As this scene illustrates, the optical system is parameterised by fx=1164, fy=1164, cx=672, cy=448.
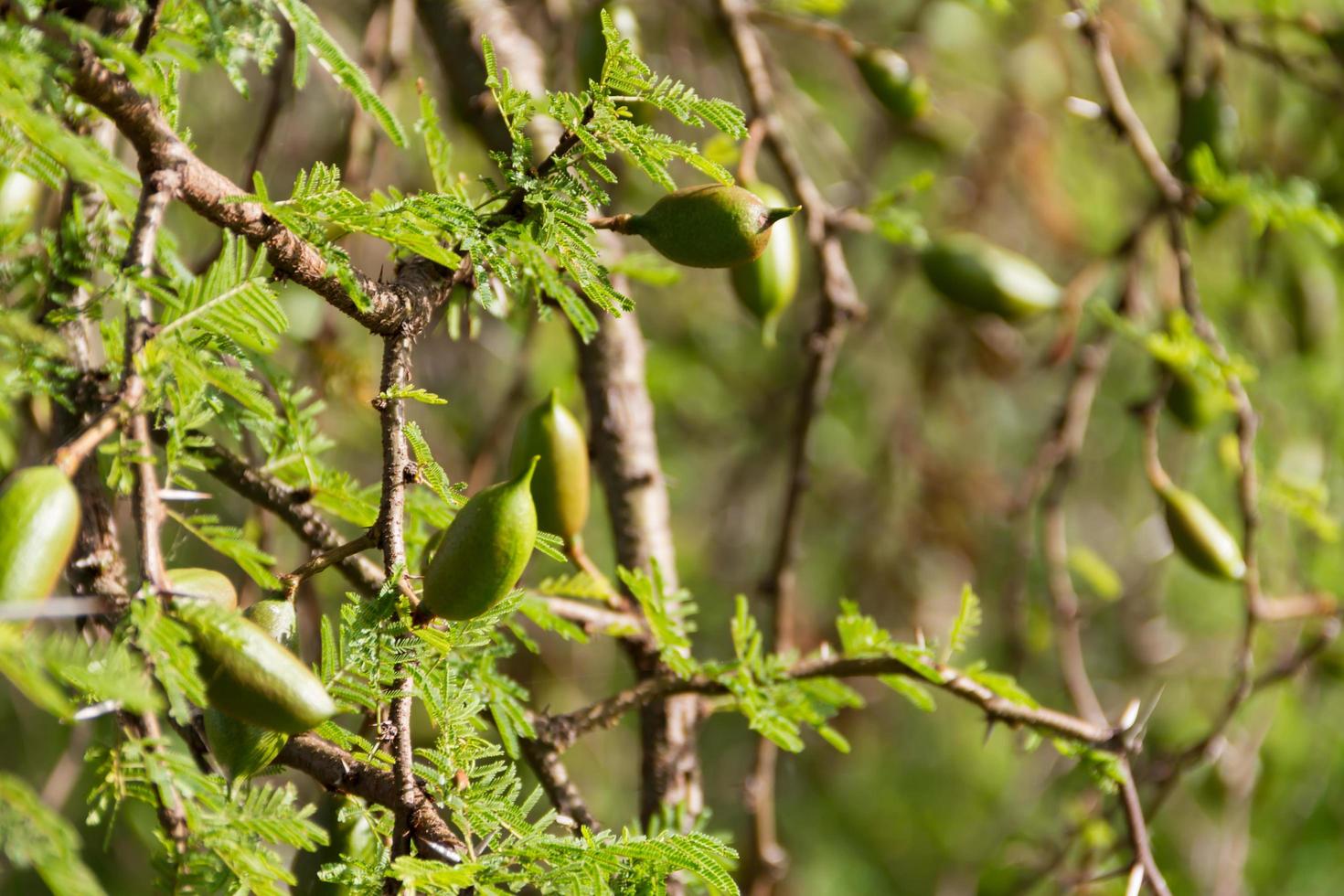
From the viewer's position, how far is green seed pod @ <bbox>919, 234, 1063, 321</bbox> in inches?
61.4

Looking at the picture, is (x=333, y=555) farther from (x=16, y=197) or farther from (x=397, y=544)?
(x=16, y=197)

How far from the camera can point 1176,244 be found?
1.52 m

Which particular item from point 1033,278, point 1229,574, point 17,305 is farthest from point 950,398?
point 17,305

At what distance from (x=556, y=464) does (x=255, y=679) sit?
41 cm

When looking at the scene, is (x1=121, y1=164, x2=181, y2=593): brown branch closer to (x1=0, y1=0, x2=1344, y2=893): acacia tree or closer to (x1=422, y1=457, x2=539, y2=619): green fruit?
(x1=0, y1=0, x2=1344, y2=893): acacia tree

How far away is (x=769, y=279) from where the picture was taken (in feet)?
4.20

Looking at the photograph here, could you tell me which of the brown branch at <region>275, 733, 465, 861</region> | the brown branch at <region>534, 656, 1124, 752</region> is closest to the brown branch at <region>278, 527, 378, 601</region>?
the brown branch at <region>275, 733, 465, 861</region>

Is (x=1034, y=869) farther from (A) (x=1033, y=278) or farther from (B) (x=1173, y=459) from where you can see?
(B) (x=1173, y=459)

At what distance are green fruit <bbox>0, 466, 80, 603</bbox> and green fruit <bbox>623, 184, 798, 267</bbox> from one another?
1.19 ft

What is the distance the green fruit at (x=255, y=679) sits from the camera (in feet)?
1.93

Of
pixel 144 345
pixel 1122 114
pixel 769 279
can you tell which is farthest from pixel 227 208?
pixel 1122 114

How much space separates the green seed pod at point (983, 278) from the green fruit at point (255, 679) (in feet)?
3.83

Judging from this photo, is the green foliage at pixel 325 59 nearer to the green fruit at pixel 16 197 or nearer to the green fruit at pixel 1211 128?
the green fruit at pixel 16 197

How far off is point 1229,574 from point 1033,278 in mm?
463
